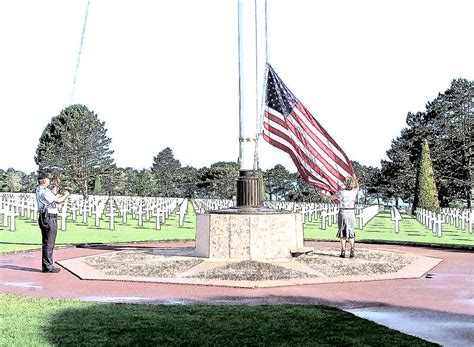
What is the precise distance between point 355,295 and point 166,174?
78.5m

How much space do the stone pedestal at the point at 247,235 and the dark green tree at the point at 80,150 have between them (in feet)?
211

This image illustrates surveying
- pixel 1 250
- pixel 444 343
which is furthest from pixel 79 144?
pixel 444 343

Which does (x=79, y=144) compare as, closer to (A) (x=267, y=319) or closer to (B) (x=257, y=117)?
(B) (x=257, y=117)

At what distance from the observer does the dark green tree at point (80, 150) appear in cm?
7719

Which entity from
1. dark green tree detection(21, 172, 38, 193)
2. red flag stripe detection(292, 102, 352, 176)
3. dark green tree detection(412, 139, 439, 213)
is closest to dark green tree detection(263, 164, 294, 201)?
dark green tree detection(21, 172, 38, 193)

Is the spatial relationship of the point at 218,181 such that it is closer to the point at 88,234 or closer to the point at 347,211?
the point at 88,234

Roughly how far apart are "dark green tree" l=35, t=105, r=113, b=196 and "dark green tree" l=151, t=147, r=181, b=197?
25.2 ft

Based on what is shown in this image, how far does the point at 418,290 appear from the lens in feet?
33.3

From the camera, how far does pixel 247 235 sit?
43.8 ft

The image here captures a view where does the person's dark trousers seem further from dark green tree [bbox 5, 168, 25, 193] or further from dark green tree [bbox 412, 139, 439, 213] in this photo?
dark green tree [bbox 5, 168, 25, 193]

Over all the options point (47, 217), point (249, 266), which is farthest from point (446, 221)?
point (47, 217)

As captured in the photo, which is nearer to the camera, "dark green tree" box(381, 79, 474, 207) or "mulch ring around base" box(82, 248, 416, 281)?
"mulch ring around base" box(82, 248, 416, 281)

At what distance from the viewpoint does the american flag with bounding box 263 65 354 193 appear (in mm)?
14914

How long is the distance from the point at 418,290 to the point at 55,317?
5.25 meters
